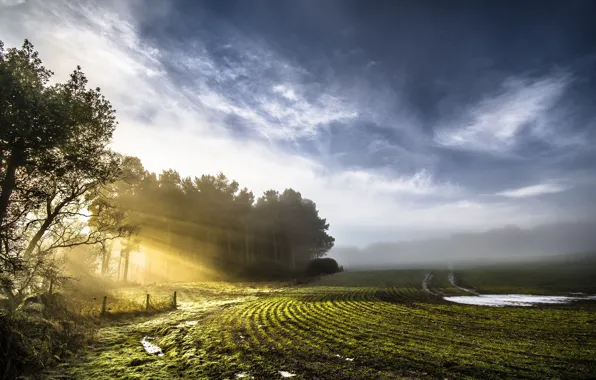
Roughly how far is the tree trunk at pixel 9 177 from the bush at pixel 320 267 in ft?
198

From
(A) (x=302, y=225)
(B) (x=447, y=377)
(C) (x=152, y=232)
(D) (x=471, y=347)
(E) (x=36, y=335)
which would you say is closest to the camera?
(B) (x=447, y=377)

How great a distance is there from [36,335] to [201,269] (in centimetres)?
5429

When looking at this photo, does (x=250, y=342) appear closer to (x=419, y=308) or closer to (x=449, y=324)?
(x=449, y=324)

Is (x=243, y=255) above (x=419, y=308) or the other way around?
above

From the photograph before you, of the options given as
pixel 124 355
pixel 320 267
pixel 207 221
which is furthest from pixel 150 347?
pixel 320 267

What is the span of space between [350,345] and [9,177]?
1982 cm

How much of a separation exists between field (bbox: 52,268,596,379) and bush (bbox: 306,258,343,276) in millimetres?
49723

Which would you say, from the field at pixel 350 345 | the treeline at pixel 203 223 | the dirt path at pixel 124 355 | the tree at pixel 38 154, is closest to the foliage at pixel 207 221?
the treeline at pixel 203 223

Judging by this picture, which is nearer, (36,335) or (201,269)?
(36,335)

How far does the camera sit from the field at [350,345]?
10570 mm

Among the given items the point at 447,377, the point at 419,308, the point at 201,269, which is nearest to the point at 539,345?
the point at 447,377

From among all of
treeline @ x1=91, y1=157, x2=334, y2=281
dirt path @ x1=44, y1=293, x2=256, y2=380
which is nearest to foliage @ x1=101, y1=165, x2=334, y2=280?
treeline @ x1=91, y1=157, x2=334, y2=281

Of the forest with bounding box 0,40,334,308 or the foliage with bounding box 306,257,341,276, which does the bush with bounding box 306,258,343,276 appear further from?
the forest with bounding box 0,40,334,308

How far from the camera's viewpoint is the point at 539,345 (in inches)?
525
